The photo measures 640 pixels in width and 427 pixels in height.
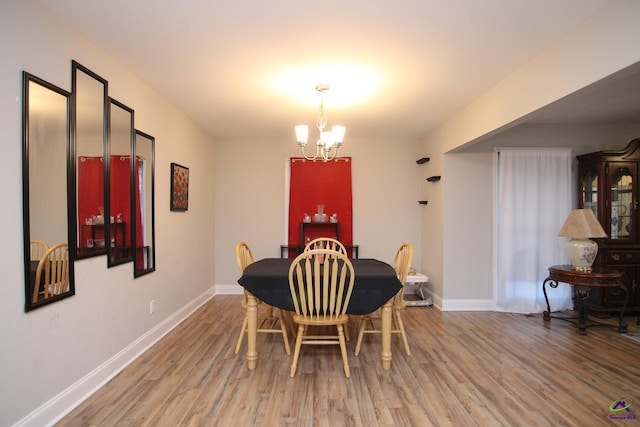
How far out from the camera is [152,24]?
2057mm

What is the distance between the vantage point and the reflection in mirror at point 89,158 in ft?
6.97

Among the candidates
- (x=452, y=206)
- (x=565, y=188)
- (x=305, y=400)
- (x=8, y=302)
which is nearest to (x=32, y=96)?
(x=8, y=302)

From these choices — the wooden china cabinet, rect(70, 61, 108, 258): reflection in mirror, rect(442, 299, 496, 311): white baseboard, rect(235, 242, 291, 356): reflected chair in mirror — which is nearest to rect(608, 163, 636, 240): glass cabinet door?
the wooden china cabinet

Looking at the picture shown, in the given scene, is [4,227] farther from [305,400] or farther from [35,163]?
[305,400]

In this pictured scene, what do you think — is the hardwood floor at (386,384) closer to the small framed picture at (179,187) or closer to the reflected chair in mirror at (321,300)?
the reflected chair in mirror at (321,300)

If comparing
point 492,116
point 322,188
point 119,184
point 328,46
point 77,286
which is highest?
point 328,46

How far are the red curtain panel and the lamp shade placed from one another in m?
2.70

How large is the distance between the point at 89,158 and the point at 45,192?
1.46ft

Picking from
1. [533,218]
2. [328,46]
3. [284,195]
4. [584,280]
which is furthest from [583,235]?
[284,195]

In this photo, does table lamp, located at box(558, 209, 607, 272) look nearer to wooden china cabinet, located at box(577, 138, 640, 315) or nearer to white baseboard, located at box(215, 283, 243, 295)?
wooden china cabinet, located at box(577, 138, 640, 315)

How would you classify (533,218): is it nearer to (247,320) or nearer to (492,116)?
(492,116)

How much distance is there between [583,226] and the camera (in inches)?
134

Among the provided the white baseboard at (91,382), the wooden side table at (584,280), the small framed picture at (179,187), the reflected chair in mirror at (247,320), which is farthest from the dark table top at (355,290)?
the wooden side table at (584,280)

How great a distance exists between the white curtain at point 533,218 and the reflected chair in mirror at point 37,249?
454 cm
